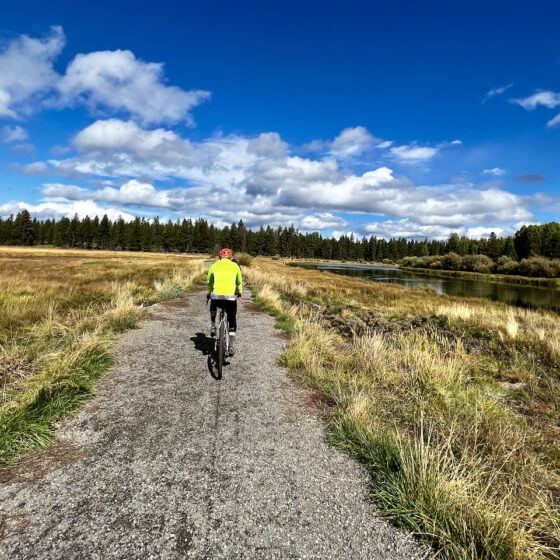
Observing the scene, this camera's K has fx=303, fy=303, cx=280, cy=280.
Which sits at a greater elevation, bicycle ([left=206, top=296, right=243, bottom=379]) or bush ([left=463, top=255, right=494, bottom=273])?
bush ([left=463, top=255, right=494, bottom=273])

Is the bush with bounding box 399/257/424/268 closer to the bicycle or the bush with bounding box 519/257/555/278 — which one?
the bush with bounding box 519/257/555/278

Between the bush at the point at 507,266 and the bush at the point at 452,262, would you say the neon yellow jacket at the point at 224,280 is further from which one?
the bush at the point at 452,262

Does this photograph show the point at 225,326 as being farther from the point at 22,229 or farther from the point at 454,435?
the point at 22,229

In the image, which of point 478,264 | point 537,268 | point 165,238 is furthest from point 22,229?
Result: point 537,268

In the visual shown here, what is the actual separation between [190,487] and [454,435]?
137 inches

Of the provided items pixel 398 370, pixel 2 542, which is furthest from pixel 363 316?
pixel 2 542

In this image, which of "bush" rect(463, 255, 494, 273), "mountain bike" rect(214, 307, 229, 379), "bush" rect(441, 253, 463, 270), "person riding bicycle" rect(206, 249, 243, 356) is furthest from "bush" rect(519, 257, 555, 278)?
"mountain bike" rect(214, 307, 229, 379)

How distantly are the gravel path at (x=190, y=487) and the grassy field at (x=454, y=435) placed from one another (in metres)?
0.40

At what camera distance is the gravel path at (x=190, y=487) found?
248 cm

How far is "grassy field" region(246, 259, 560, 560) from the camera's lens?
103 inches

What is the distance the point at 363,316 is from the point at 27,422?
49.2 ft

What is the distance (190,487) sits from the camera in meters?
3.08

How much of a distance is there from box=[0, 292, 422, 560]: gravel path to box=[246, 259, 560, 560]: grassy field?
40 cm

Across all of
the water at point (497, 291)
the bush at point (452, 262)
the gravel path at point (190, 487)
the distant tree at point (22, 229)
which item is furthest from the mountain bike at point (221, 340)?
the distant tree at point (22, 229)
